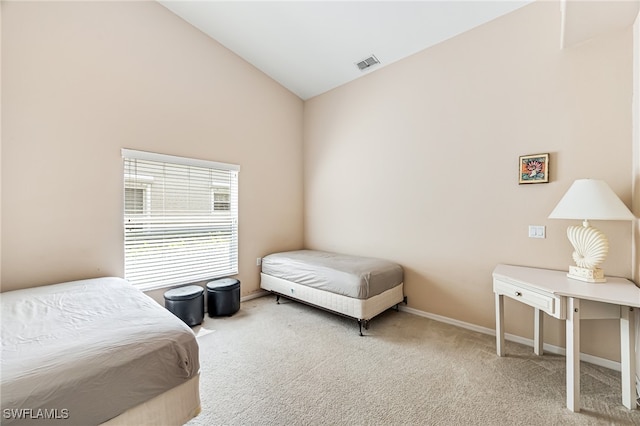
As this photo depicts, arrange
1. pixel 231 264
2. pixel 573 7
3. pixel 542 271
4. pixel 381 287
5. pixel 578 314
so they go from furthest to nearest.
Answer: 1. pixel 231 264
2. pixel 381 287
3. pixel 542 271
4. pixel 573 7
5. pixel 578 314

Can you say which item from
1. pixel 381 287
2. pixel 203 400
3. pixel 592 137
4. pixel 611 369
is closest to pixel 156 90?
pixel 203 400

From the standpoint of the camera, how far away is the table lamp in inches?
70.1

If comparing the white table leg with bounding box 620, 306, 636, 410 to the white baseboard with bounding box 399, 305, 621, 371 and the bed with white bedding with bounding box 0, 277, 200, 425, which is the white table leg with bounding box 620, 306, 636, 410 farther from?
the bed with white bedding with bounding box 0, 277, 200, 425

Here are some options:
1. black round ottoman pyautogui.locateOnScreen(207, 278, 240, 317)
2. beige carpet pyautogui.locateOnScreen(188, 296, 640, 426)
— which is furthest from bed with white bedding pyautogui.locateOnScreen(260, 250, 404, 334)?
black round ottoman pyautogui.locateOnScreen(207, 278, 240, 317)

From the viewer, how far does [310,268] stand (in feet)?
10.3

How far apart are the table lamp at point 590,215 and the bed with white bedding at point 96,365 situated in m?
2.70

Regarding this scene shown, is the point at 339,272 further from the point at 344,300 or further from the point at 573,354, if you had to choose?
the point at 573,354

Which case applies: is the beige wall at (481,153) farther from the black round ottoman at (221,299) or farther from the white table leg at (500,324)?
the black round ottoman at (221,299)

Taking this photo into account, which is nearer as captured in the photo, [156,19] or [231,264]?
[156,19]

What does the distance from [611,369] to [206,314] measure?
3855 mm

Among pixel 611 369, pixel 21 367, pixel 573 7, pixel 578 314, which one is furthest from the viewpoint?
pixel 611 369

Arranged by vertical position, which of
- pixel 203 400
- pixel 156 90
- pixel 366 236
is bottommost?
pixel 203 400

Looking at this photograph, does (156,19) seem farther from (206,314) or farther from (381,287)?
(381,287)

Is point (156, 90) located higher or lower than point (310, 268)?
higher
